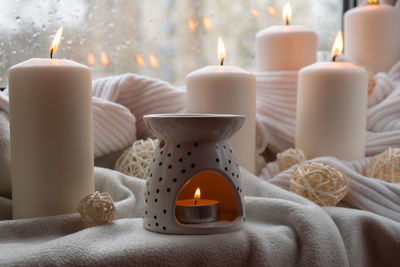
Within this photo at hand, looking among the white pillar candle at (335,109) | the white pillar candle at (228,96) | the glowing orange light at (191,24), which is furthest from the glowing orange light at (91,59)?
the white pillar candle at (335,109)

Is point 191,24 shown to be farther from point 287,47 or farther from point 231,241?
point 231,241

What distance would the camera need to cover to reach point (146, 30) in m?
1.23

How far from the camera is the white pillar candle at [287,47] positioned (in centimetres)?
103

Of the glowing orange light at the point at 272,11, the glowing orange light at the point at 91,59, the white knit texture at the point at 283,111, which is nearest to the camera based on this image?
the white knit texture at the point at 283,111

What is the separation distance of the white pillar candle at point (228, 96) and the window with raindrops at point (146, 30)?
1.28 ft

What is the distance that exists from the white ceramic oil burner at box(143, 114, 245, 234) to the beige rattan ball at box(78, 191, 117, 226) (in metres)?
0.04


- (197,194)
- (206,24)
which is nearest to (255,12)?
(206,24)

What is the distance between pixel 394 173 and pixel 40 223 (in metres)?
0.55

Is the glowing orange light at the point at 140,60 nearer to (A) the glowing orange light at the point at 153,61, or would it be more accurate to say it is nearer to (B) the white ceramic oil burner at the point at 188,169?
(A) the glowing orange light at the point at 153,61

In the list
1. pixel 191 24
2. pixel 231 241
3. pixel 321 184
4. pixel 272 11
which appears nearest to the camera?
pixel 231 241

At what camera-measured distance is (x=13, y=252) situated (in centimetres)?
49

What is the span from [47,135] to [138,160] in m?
0.21

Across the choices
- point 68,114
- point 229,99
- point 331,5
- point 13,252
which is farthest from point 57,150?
point 331,5

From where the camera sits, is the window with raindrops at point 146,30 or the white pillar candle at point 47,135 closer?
the white pillar candle at point 47,135
